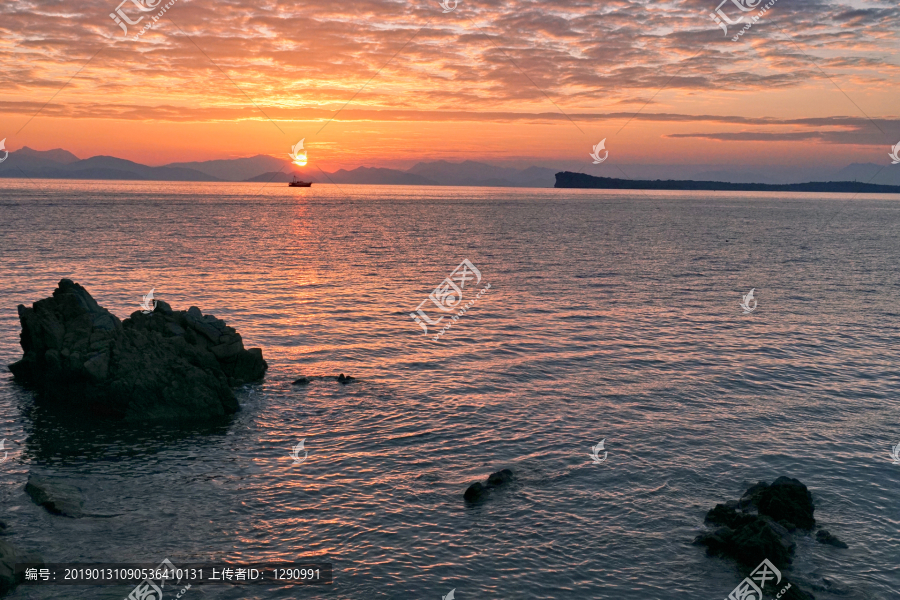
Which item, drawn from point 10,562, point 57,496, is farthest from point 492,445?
point 10,562

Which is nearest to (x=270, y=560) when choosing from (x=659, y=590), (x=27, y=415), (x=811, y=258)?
(x=659, y=590)

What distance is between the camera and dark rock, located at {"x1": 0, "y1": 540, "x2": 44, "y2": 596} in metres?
15.9

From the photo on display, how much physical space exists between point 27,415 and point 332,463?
1522 cm

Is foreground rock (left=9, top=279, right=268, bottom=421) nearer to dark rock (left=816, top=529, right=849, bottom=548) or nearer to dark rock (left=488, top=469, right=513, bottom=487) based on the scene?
dark rock (left=488, top=469, right=513, bottom=487)

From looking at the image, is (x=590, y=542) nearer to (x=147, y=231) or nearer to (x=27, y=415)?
(x=27, y=415)

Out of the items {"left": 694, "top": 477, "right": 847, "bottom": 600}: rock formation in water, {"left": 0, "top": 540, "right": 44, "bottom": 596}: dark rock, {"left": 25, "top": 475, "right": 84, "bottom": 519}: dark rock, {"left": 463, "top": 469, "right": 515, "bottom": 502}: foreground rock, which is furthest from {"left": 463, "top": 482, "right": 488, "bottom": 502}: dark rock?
{"left": 0, "top": 540, "right": 44, "bottom": 596}: dark rock

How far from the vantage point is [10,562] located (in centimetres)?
1638

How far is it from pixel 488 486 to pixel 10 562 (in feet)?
46.8

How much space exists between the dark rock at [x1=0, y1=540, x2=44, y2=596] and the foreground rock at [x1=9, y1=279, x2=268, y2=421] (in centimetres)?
1191

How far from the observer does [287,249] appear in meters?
99.1

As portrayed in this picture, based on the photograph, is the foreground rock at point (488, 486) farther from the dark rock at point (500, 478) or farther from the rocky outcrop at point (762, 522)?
the rocky outcrop at point (762, 522)

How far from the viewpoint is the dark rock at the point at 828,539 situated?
19273 mm

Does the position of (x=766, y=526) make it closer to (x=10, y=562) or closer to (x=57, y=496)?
(x=10, y=562)

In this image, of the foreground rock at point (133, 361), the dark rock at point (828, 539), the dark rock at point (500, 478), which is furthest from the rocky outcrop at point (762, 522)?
the foreground rock at point (133, 361)
